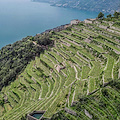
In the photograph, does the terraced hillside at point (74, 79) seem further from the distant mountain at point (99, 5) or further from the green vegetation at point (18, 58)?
the distant mountain at point (99, 5)

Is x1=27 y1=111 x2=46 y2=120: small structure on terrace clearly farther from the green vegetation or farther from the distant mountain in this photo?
the distant mountain

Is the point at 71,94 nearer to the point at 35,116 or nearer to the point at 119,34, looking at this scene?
the point at 35,116

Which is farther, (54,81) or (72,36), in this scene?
(72,36)

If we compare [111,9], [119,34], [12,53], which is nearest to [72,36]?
[119,34]

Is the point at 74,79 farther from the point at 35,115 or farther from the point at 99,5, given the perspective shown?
the point at 99,5

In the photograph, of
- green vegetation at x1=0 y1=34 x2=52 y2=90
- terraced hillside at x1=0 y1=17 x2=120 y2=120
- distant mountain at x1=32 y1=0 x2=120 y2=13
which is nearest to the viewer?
terraced hillside at x1=0 y1=17 x2=120 y2=120

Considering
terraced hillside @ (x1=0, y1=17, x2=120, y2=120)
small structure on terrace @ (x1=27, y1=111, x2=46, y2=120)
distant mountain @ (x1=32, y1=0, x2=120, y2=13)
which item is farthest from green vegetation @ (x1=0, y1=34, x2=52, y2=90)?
distant mountain @ (x1=32, y1=0, x2=120, y2=13)

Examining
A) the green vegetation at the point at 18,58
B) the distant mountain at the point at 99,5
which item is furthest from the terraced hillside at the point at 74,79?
the distant mountain at the point at 99,5

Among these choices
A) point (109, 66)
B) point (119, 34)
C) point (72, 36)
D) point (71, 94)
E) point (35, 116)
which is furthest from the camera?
point (72, 36)
